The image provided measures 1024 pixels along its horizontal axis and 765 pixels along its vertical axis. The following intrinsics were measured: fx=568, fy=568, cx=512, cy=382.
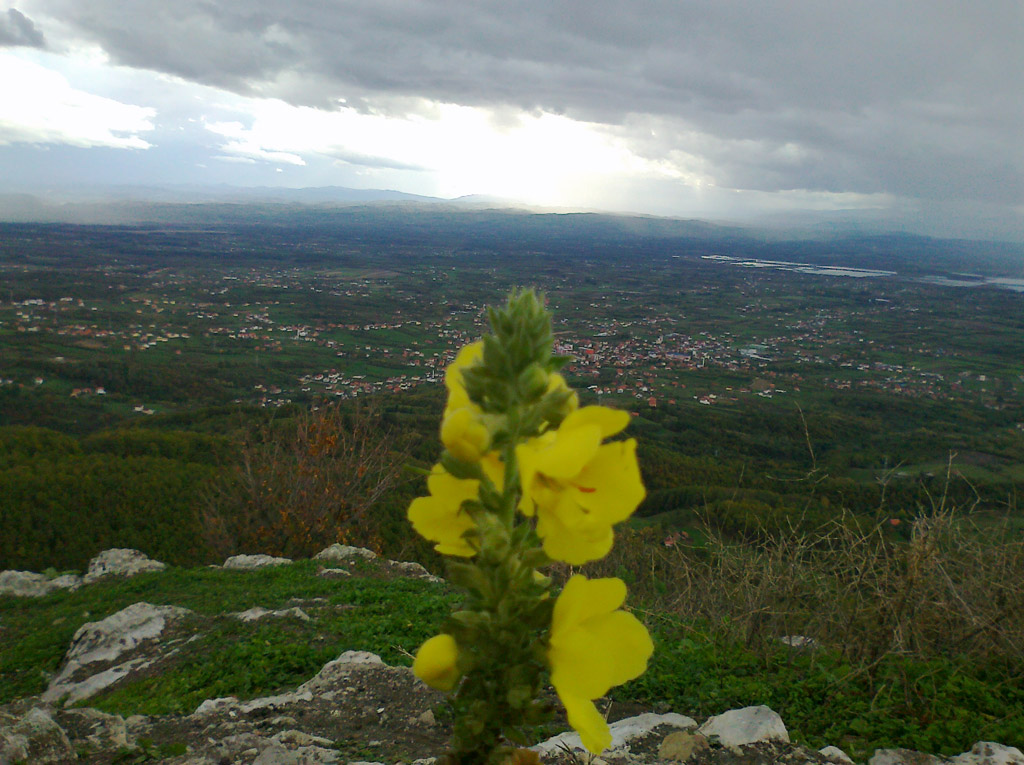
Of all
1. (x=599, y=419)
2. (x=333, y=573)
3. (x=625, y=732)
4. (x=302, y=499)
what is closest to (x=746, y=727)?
(x=625, y=732)

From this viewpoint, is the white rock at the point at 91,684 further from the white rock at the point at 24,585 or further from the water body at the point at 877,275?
the water body at the point at 877,275

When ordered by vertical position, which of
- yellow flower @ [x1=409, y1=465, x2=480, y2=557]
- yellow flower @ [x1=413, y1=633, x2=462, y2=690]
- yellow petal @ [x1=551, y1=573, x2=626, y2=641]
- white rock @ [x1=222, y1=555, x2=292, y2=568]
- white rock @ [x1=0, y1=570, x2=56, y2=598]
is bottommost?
white rock @ [x1=0, y1=570, x2=56, y2=598]

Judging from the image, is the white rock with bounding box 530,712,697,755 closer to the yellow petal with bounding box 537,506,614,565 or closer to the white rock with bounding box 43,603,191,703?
the yellow petal with bounding box 537,506,614,565

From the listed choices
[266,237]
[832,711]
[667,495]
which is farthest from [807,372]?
[266,237]

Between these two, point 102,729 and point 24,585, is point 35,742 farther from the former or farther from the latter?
point 24,585

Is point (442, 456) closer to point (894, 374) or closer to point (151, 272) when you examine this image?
point (894, 374)

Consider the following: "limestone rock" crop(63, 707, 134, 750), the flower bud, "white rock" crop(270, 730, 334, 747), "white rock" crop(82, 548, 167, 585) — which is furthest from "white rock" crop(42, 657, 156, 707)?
the flower bud
